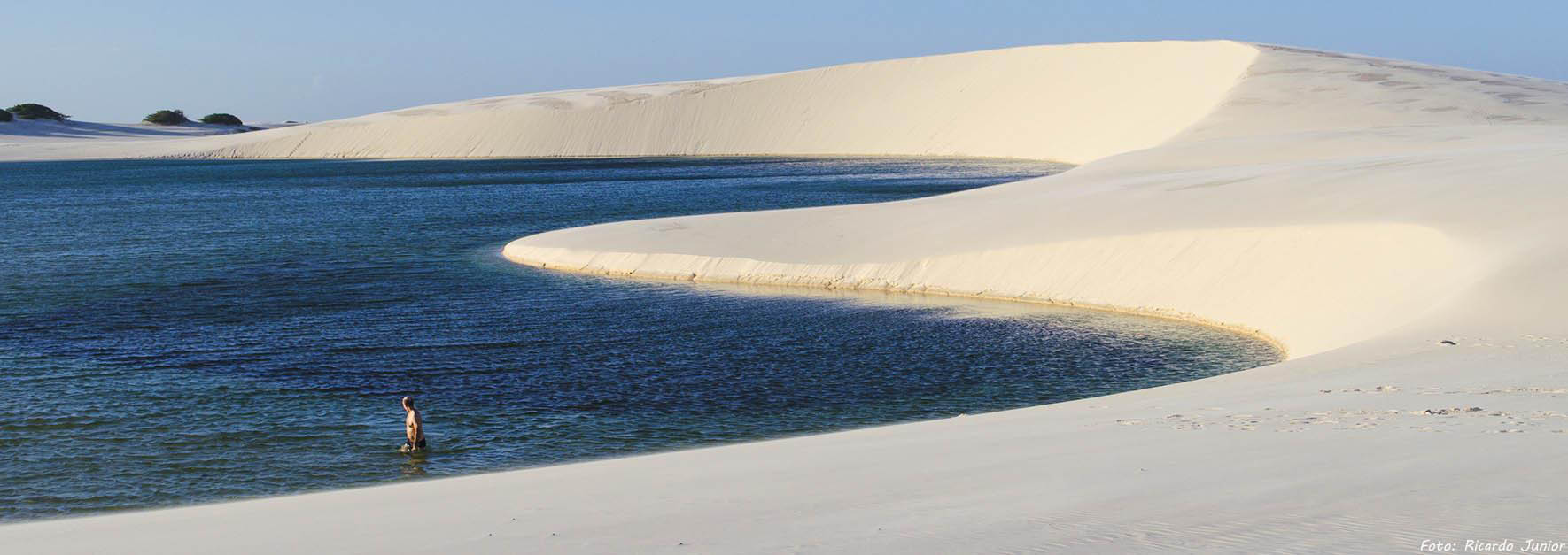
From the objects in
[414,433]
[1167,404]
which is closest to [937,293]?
[1167,404]

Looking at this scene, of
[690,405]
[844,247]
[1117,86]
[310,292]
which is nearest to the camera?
[690,405]

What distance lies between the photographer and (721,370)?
18.9 meters

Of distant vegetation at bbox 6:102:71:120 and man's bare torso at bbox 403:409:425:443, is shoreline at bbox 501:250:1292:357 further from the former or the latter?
distant vegetation at bbox 6:102:71:120

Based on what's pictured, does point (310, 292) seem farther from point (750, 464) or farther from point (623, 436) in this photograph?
point (750, 464)

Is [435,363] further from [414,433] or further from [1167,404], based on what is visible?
[1167,404]

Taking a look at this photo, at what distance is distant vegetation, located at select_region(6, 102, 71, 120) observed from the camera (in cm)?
16175

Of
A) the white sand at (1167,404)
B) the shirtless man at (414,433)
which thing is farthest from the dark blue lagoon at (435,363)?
the white sand at (1167,404)

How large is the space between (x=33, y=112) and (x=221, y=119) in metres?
29.8

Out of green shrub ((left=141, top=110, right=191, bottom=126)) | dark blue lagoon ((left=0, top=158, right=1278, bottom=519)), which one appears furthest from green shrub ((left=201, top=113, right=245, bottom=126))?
dark blue lagoon ((left=0, top=158, right=1278, bottom=519))

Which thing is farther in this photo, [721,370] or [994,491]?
[721,370]

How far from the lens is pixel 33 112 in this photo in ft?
532

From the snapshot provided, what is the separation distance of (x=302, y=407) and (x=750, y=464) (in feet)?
26.6

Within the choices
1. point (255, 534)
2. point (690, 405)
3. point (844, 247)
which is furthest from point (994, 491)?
point (844, 247)

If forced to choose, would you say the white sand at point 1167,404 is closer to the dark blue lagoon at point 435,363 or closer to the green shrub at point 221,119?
the dark blue lagoon at point 435,363
